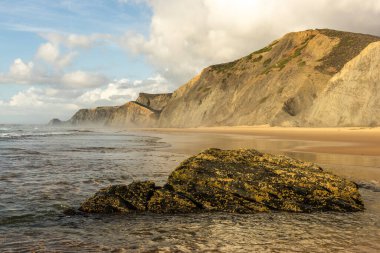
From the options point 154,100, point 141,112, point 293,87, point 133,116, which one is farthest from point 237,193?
point 154,100

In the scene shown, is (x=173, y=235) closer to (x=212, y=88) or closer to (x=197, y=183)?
(x=197, y=183)

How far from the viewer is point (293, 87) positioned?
79000 mm

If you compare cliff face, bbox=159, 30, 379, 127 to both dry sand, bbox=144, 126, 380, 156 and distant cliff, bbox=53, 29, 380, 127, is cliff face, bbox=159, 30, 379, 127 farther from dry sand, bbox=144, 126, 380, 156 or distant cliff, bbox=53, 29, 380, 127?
dry sand, bbox=144, 126, 380, 156

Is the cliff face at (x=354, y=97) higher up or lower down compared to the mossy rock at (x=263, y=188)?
higher up

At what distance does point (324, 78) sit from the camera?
75.6 metres

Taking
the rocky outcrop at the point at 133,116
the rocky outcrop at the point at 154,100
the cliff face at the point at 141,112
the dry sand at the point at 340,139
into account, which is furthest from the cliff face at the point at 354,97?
the rocky outcrop at the point at 154,100

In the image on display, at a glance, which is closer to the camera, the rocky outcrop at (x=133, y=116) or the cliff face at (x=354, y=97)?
the cliff face at (x=354, y=97)

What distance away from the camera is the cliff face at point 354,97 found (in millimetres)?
53375

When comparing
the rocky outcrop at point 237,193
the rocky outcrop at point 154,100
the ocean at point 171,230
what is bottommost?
the ocean at point 171,230

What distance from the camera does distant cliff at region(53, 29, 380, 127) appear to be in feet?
187

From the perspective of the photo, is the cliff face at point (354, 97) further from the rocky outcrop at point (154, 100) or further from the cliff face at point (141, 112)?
the rocky outcrop at point (154, 100)

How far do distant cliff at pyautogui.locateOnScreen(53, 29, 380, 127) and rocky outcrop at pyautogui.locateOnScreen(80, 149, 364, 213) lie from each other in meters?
47.9

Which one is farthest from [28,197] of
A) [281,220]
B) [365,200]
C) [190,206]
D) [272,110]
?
A: [272,110]

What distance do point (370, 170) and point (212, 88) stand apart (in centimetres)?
9848
